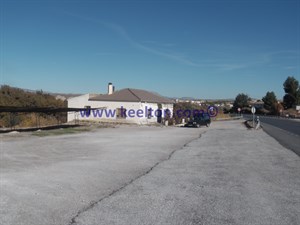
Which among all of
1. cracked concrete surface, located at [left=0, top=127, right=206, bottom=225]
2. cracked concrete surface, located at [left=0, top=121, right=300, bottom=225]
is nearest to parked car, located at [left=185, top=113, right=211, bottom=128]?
cracked concrete surface, located at [left=0, top=127, right=206, bottom=225]

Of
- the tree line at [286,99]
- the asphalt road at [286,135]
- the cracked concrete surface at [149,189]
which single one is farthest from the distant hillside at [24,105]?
the tree line at [286,99]

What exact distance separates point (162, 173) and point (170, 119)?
130 feet

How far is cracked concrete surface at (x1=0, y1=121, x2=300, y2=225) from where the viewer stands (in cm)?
677

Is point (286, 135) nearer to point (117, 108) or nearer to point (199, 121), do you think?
point (199, 121)

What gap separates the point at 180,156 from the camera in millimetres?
15633

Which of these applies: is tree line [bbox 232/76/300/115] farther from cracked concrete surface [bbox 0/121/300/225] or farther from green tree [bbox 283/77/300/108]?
cracked concrete surface [bbox 0/121/300/225]

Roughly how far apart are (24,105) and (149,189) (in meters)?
33.8

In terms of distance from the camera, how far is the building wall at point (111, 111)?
44844 millimetres

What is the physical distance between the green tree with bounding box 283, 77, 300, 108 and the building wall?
87892 mm

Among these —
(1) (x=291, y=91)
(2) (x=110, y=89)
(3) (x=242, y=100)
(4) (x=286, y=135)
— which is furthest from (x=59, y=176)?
(3) (x=242, y=100)

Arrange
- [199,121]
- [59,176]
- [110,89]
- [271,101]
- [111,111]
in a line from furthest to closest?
[271,101], [110,89], [111,111], [199,121], [59,176]

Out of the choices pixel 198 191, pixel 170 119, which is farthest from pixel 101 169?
pixel 170 119

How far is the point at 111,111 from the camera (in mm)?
46094

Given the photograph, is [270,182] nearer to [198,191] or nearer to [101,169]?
[198,191]
